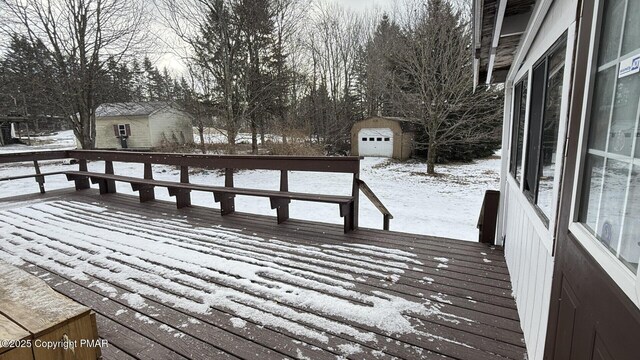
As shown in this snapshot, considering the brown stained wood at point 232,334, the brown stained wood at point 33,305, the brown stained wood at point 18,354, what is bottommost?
the brown stained wood at point 232,334

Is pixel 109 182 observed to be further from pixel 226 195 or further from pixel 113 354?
pixel 113 354

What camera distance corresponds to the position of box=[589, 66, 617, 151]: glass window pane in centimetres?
101

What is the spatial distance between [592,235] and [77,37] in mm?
18260

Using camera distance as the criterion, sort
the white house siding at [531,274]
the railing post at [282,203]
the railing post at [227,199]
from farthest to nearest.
A: 1. the railing post at [227,199]
2. the railing post at [282,203]
3. the white house siding at [531,274]

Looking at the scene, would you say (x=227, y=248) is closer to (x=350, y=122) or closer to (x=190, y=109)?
(x=190, y=109)

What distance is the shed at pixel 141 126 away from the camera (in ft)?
70.3

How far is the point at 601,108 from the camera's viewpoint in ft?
3.49

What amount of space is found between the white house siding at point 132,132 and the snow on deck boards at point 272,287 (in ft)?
62.5

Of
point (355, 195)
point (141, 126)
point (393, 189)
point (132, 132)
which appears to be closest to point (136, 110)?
point (141, 126)

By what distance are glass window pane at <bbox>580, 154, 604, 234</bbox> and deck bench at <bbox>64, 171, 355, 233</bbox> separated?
107 inches

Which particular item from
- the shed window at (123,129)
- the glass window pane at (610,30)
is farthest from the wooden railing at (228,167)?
the shed window at (123,129)

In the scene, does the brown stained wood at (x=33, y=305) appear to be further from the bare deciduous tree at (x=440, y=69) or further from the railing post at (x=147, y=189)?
the bare deciduous tree at (x=440, y=69)

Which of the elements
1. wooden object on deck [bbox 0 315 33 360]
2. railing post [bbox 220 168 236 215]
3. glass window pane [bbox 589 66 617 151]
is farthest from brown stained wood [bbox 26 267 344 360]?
railing post [bbox 220 168 236 215]

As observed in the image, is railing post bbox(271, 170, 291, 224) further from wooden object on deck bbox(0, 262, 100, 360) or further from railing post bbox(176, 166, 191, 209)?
wooden object on deck bbox(0, 262, 100, 360)
